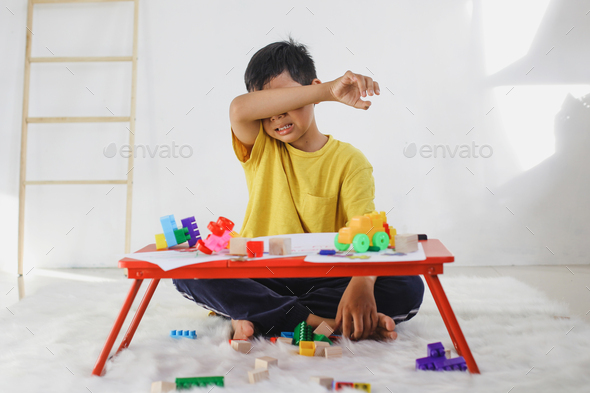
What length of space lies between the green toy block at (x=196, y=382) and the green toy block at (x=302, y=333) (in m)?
0.24

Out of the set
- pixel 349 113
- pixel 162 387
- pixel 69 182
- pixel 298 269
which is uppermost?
pixel 349 113

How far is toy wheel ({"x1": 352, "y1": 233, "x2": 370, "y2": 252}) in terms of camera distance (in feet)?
2.63

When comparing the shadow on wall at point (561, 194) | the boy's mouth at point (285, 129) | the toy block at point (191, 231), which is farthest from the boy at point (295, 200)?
the shadow on wall at point (561, 194)

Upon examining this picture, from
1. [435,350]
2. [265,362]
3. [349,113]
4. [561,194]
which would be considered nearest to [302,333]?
[265,362]

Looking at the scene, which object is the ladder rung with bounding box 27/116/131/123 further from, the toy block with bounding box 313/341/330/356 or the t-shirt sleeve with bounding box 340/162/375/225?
the toy block with bounding box 313/341/330/356

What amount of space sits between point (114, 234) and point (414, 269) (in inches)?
72.3

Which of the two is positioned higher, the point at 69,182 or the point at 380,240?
the point at 69,182

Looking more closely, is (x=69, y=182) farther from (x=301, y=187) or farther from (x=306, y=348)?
(x=306, y=348)

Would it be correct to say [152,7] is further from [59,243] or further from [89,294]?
[89,294]

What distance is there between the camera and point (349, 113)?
2.23m

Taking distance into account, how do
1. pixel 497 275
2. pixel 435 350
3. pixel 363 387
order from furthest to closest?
1. pixel 497 275
2. pixel 435 350
3. pixel 363 387

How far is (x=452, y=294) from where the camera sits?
1525 millimetres

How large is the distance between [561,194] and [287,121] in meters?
1.62

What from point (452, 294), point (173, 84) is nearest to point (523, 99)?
point (452, 294)
